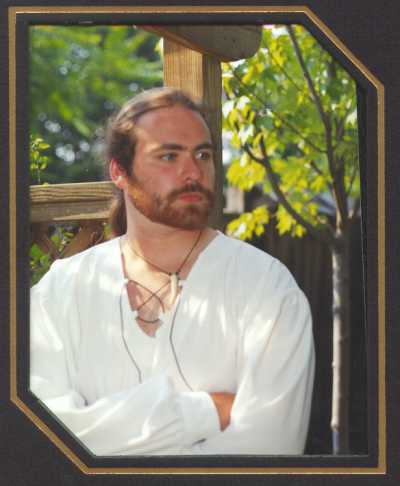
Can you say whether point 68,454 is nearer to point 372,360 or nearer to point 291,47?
point 372,360

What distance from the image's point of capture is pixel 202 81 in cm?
206

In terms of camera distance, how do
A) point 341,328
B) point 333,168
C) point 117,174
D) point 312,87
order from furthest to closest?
point 341,328 → point 333,168 → point 312,87 → point 117,174

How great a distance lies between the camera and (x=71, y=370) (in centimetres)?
199

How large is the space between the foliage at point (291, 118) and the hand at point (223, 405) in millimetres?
1157

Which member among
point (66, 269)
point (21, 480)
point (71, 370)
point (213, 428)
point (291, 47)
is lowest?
point (21, 480)

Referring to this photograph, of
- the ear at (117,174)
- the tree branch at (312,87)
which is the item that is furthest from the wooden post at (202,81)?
the tree branch at (312,87)

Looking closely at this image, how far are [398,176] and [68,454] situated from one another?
1.10m

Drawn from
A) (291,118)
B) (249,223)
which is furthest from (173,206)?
(249,223)

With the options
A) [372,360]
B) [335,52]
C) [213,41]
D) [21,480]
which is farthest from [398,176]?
[21,480]

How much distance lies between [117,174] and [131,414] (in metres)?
0.62

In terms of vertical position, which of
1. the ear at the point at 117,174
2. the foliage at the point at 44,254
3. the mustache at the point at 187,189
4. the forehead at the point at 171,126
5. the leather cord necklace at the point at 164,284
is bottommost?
the leather cord necklace at the point at 164,284

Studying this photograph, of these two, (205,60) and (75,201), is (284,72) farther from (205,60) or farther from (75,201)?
(75,201)

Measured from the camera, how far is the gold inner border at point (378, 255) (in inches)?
75.3

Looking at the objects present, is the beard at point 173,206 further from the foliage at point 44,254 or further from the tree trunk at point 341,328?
the tree trunk at point 341,328
